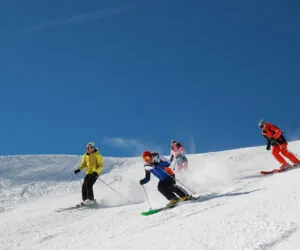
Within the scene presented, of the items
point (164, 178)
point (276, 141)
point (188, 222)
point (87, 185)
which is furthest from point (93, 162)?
point (188, 222)

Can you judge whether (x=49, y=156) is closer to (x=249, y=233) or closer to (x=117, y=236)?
(x=117, y=236)

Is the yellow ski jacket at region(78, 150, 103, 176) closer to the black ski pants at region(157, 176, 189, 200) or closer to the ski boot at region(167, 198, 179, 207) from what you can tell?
the black ski pants at region(157, 176, 189, 200)

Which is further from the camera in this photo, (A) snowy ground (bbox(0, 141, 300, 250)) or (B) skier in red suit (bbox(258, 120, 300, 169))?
(B) skier in red suit (bbox(258, 120, 300, 169))

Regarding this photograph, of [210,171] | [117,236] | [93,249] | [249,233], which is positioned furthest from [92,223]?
[210,171]

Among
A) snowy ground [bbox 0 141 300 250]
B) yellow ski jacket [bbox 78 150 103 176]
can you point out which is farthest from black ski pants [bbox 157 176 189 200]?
yellow ski jacket [bbox 78 150 103 176]

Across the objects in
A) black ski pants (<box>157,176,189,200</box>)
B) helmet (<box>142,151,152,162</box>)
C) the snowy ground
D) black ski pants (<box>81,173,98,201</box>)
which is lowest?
the snowy ground

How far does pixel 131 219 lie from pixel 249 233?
3762 mm

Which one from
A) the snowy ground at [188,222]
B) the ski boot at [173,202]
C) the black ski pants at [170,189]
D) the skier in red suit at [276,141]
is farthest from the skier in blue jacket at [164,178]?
the skier in red suit at [276,141]

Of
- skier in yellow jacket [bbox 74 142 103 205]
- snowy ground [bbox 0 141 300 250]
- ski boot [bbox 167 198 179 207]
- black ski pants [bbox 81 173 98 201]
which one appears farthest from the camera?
skier in yellow jacket [bbox 74 142 103 205]

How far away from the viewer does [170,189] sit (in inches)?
384

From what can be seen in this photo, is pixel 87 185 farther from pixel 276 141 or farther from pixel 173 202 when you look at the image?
pixel 276 141

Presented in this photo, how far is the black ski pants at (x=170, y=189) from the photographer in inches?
380

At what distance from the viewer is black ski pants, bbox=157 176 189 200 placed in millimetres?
9641

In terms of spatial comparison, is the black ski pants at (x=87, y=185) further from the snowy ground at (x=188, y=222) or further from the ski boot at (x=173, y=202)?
the ski boot at (x=173, y=202)
